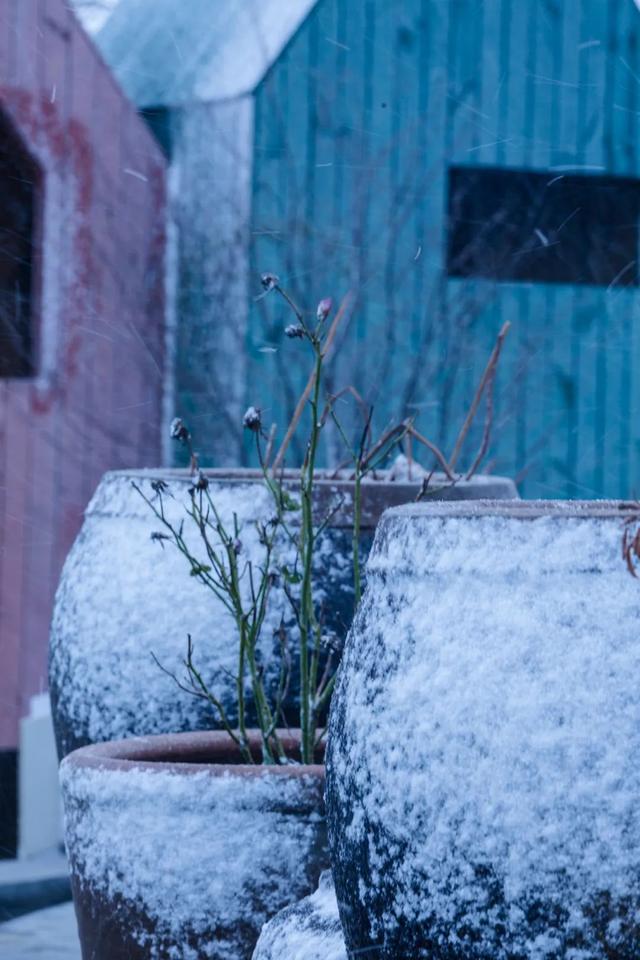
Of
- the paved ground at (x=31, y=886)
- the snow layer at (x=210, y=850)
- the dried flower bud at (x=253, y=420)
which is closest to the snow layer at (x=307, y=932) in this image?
the snow layer at (x=210, y=850)

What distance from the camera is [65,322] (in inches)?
223

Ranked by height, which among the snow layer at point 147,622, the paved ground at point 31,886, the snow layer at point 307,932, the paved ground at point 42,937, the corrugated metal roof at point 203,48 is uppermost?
the corrugated metal roof at point 203,48

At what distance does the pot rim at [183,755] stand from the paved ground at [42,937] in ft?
2.50

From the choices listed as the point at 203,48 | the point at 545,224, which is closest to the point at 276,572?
the point at 203,48

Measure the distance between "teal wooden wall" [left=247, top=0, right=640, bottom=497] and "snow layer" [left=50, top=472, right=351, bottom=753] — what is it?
153 inches

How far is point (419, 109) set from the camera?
705 cm

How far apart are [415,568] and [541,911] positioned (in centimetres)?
35

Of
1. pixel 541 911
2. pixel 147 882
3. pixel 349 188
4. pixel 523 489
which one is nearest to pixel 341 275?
pixel 349 188

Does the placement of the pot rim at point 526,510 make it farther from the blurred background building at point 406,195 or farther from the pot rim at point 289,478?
the blurred background building at point 406,195

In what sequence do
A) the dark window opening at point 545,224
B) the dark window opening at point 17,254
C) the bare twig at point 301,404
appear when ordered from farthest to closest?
the dark window opening at point 545,224, the dark window opening at point 17,254, the bare twig at point 301,404

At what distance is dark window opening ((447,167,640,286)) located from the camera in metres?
7.44

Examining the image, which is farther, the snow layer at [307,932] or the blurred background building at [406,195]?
the blurred background building at [406,195]

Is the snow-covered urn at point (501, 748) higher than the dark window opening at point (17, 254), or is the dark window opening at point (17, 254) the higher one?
the dark window opening at point (17, 254)

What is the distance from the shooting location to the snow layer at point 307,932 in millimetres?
1653
